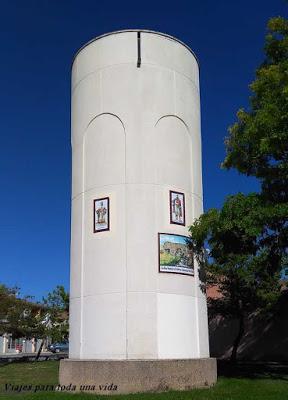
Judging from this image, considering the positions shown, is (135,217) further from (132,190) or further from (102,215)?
(102,215)

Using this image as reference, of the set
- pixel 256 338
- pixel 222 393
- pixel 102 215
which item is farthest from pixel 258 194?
pixel 256 338

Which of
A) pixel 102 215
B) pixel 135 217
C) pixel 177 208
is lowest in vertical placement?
pixel 135 217

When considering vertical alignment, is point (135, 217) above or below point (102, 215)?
below

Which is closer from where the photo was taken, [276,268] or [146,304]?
[146,304]

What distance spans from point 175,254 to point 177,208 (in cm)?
153

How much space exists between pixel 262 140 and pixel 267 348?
22176 mm

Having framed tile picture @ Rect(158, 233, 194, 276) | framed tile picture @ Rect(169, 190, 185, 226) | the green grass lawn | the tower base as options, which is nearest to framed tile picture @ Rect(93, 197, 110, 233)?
framed tile picture @ Rect(158, 233, 194, 276)

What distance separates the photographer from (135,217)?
54.5 ft

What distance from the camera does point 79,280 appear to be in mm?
17203

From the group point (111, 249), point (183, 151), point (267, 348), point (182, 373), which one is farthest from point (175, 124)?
point (267, 348)

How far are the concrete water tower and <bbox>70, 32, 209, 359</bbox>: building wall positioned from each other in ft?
0.11

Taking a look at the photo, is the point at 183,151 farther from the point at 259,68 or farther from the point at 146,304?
the point at 146,304

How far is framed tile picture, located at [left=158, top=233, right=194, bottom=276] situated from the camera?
16.5m

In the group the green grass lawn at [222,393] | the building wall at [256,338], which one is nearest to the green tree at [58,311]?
the building wall at [256,338]
